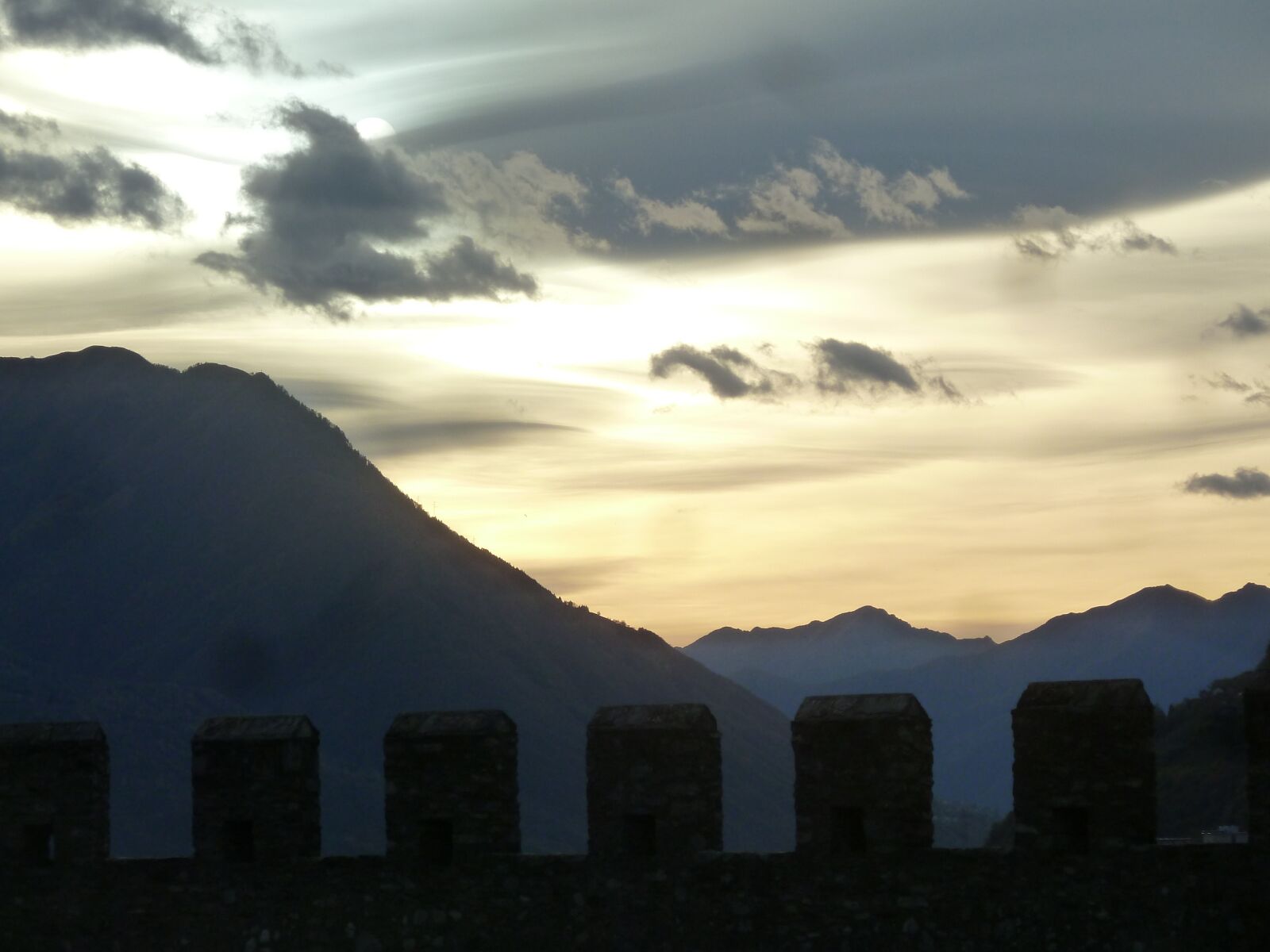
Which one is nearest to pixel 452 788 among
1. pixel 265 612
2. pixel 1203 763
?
pixel 1203 763

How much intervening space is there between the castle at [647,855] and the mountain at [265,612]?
6831 cm

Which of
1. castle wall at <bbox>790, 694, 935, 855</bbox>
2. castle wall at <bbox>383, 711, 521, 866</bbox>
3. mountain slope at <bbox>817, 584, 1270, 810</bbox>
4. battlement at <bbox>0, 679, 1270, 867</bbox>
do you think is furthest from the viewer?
mountain slope at <bbox>817, 584, 1270, 810</bbox>

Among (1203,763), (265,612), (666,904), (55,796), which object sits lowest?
(1203,763)

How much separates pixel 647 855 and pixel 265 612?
112 m

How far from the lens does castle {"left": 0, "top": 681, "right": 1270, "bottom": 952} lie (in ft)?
46.4

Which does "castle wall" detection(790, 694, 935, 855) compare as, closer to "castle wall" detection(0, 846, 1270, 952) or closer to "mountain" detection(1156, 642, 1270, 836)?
"castle wall" detection(0, 846, 1270, 952)

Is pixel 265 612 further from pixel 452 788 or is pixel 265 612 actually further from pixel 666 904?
pixel 666 904

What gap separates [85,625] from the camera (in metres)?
124

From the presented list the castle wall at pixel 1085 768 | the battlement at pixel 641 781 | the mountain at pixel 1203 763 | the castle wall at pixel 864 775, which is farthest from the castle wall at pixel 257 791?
the mountain at pixel 1203 763

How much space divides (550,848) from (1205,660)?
6017 cm

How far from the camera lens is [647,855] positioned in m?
15.8

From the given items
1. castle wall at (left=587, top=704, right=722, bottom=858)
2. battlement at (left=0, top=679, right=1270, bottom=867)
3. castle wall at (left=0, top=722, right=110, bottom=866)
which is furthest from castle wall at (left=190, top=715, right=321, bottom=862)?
castle wall at (left=587, top=704, right=722, bottom=858)

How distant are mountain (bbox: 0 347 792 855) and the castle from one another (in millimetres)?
68307

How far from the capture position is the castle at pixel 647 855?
14.1m
